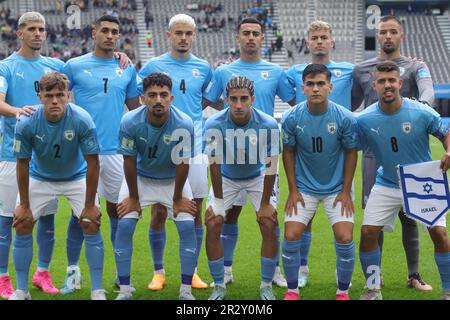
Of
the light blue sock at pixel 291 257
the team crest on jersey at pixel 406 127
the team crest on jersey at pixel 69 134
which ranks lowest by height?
the light blue sock at pixel 291 257

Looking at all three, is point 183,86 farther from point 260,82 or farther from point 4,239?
point 4,239

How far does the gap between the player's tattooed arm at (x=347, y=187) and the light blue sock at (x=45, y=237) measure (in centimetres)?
249

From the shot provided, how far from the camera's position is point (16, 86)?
5961 millimetres

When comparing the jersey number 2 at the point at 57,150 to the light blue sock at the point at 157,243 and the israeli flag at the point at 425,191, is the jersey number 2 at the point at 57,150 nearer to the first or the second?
the light blue sock at the point at 157,243

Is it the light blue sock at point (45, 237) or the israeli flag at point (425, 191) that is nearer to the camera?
the israeli flag at point (425, 191)

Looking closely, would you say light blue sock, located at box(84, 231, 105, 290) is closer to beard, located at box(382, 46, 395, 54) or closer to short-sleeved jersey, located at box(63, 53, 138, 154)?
short-sleeved jersey, located at box(63, 53, 138, 154)

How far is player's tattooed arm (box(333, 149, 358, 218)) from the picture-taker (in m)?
5.42

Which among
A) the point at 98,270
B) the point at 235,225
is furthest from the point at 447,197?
the point at 98,270

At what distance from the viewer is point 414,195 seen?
5.42 m

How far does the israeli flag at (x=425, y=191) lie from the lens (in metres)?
5.38

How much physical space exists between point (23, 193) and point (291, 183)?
7.01ft

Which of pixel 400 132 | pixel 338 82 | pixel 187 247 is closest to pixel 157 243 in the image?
pixel 187 247

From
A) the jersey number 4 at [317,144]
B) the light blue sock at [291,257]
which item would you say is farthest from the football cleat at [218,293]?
the jersey number 4 at [317,144]
